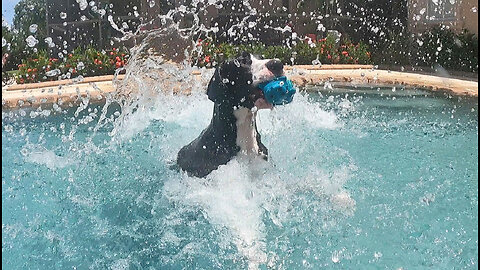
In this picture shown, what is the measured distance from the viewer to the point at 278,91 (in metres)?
3.05

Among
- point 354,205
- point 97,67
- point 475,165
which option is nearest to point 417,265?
point 354,205

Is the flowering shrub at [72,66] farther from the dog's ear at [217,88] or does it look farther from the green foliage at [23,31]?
the dog's ear at [217,88]

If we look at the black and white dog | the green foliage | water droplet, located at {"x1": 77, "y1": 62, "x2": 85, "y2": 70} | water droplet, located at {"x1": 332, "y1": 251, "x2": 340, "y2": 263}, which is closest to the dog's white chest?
the black and white dog

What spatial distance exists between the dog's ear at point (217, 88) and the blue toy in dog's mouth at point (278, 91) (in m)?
0.31

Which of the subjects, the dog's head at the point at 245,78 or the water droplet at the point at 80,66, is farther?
the water droplet at the point at 80,66

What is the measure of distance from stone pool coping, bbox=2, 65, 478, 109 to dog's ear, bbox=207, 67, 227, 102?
446 cm

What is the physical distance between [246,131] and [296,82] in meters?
6.20

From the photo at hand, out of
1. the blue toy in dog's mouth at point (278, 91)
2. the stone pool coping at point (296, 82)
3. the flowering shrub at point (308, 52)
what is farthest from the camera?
the flowering shrub at point (308, 52)

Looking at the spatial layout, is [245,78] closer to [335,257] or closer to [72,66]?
[335,257]

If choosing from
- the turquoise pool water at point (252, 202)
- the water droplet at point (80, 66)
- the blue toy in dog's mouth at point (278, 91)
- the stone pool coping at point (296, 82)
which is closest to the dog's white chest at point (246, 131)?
the turquoise pool water at point (252, 202)

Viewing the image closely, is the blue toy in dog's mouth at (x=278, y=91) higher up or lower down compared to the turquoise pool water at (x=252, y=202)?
higher up

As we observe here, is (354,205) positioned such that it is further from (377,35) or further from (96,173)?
(377,35)

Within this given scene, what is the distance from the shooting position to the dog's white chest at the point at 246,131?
3363mm

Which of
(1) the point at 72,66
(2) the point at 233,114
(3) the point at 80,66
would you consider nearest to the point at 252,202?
(2) the point at 233,114
